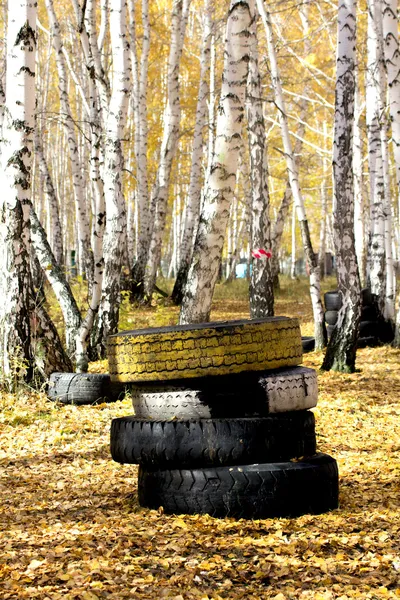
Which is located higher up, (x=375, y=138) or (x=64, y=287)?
(x=375, y=138)

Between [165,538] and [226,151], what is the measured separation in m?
4.74

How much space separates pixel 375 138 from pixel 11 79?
8.34 metres

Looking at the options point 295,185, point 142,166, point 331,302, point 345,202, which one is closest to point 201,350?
point 345,202

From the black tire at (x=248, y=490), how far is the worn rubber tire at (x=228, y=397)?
0.36 m

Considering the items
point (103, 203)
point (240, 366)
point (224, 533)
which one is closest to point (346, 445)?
point (240, 366)

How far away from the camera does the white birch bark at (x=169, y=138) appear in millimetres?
18531

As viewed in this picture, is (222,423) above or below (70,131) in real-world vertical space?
below

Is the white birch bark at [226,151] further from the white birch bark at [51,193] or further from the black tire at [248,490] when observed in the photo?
the white birch bark at [51,193]

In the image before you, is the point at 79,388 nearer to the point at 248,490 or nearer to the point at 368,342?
the point at 248,490

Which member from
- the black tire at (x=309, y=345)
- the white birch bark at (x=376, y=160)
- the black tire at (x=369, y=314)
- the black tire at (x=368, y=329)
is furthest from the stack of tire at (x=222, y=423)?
the white birch bark at (x=376, y=160)

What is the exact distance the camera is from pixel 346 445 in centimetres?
682

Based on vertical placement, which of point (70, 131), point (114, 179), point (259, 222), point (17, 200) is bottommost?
point (17, 200)

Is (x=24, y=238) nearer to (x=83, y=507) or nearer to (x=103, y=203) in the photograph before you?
(x=103, y=203)

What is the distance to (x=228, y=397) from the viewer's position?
5.02 m
